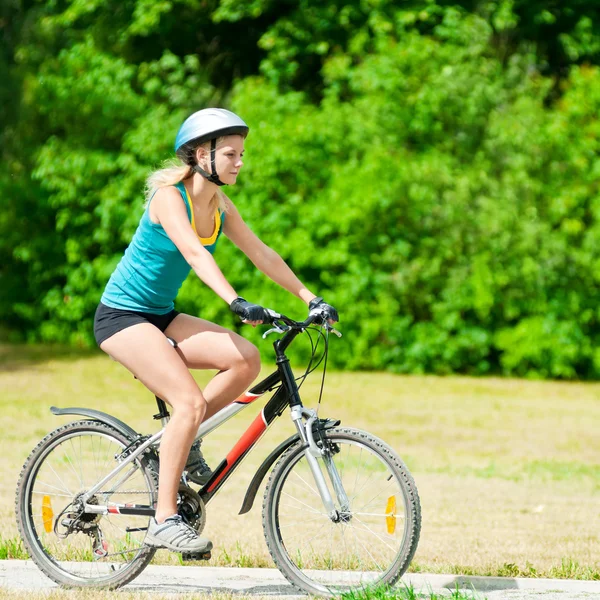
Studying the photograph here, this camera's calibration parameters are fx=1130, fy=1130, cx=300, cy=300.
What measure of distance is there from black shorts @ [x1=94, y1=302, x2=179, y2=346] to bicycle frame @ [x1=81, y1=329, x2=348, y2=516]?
1.42ft

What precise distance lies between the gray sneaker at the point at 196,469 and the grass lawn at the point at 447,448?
772 mm

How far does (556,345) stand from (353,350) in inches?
109

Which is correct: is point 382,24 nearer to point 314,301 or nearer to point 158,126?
point 158,126

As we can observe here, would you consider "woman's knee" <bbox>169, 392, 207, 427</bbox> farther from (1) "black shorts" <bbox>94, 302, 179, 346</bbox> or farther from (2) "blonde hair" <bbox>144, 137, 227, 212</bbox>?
(2) "blonde hair" <bbox>144, 137, 227, 212</bbox>

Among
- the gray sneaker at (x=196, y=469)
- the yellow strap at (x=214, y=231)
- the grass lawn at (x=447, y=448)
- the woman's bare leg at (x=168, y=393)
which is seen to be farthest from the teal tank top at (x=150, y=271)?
the grass lawn at (x=447, y=448)

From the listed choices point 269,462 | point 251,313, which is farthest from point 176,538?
point 251,313

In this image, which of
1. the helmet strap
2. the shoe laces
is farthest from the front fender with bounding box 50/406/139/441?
the helmet strap

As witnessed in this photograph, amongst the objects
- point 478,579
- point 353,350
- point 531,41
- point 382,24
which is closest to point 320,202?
point 353,350

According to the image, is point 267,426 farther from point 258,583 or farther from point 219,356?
point 258,583

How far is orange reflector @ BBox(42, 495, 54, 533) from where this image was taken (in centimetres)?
472

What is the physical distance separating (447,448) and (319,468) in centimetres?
618

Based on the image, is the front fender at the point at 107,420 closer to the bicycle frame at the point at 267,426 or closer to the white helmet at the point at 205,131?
the bicycle frame at the point at 267,426

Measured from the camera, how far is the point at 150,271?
14.5ft

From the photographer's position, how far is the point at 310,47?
18391 mm
